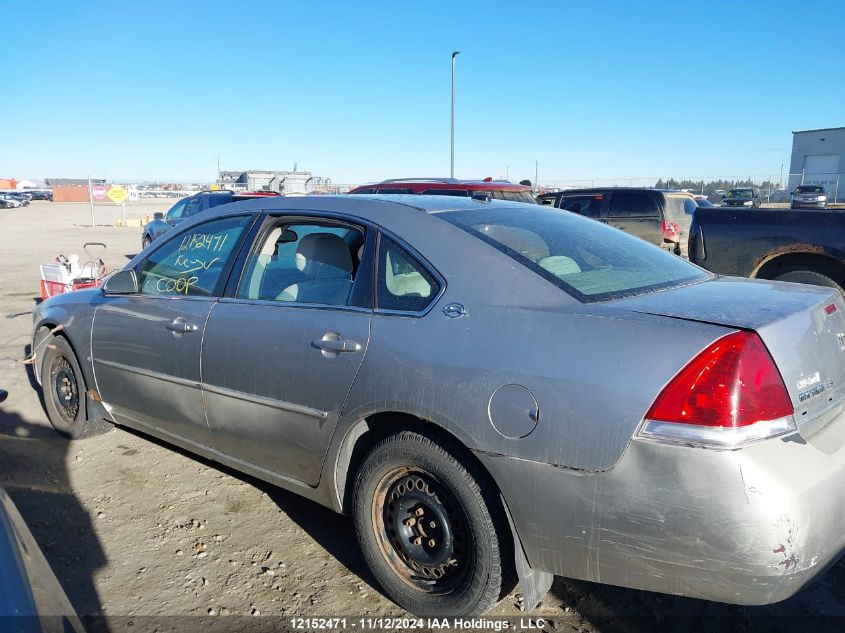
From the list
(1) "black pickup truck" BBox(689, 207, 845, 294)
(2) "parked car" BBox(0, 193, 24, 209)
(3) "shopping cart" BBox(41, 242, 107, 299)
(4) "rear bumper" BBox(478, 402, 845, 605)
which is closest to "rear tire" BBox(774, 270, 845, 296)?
(1) "black pickup truck" BBox(689, 207, 845, 294)

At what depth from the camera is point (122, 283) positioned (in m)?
3.89

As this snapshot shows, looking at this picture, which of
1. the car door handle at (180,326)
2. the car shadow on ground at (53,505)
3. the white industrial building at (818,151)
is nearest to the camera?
the car shadow on ground at (53,505)

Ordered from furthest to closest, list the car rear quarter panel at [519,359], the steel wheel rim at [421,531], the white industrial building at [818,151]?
the white industrial building at [818,151]
the steel wheel rim at [421,531]
the car rear quarter panel at [519,359]

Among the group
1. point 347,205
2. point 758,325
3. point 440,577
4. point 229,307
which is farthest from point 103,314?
point 758,325

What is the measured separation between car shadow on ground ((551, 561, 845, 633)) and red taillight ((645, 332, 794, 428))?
112cm

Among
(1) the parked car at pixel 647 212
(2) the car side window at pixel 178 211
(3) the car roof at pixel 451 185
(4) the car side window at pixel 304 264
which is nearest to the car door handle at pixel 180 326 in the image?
(4) the car side window at pixel 304 264

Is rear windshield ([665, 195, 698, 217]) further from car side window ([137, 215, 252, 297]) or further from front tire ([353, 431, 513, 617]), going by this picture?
front tire ([353, 431, 513, 617])

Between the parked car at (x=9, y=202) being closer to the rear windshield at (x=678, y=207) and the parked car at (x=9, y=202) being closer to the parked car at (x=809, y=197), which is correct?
the rear windshield at (x=678, y=207)

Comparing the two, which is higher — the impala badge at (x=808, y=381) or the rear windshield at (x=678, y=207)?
the rear windshield at (x=678, y=207)

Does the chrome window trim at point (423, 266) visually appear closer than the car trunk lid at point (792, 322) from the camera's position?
No

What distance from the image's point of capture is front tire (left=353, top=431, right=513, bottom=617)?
2326mm

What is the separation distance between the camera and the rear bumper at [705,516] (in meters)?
1.84

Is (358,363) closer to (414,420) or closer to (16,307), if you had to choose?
(414,420)

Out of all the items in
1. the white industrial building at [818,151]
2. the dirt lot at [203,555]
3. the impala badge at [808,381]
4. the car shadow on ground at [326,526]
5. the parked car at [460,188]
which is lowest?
the car shadow on ground at [326,526]
